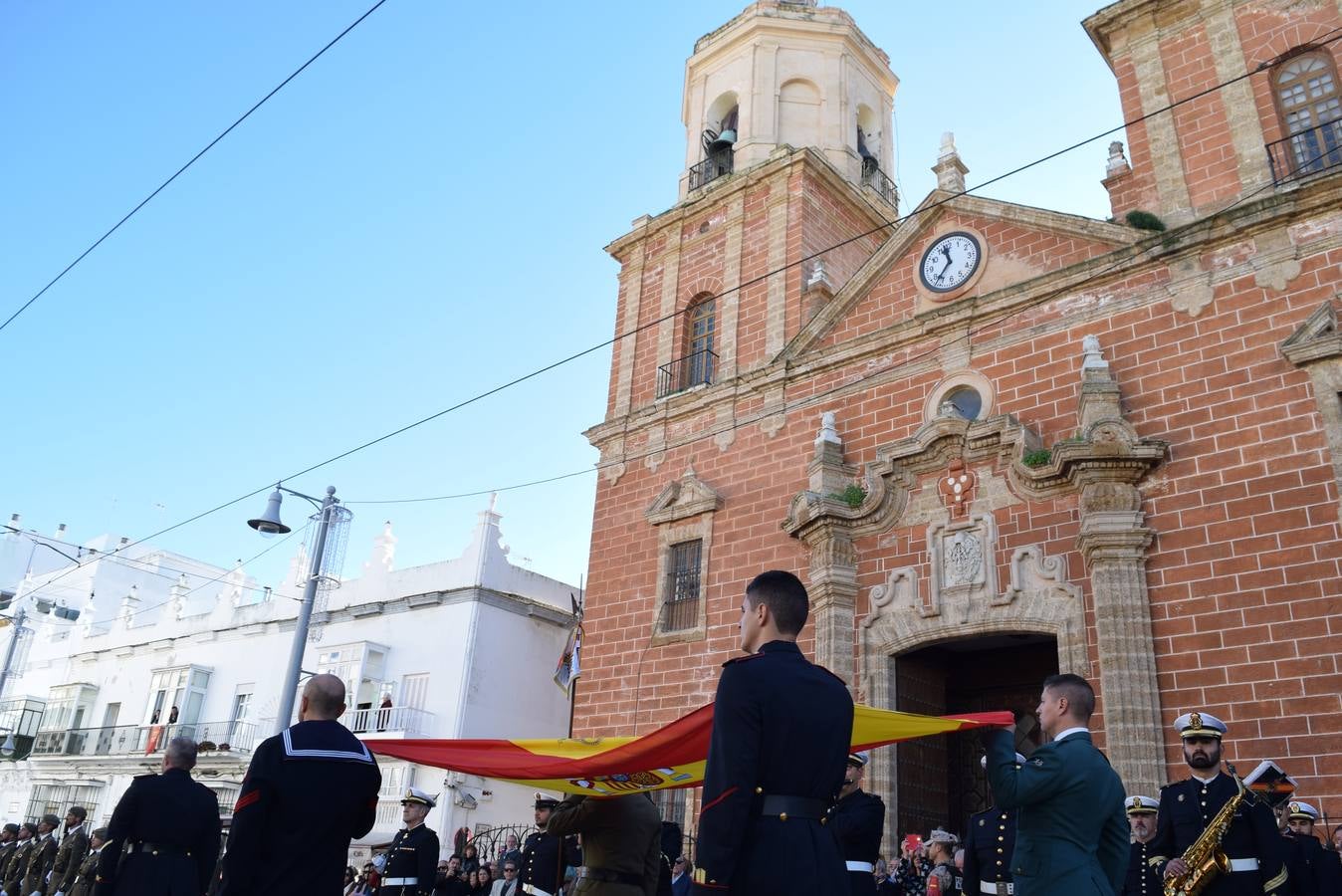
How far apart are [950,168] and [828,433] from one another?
4232 mm

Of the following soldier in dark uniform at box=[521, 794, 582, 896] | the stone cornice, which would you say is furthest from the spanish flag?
the stone cornice

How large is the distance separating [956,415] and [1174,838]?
7.36 meters

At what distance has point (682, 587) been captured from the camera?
15125mm

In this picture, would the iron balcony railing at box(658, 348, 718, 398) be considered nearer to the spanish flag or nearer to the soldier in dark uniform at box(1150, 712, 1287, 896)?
the spanish flag

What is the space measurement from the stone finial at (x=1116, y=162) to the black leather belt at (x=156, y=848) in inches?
478

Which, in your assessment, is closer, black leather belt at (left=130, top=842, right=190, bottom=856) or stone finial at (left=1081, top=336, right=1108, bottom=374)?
black leather belt at (left=130, top=842, right=190, bottom=856)

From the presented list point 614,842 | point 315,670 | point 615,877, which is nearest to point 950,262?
point 614,842

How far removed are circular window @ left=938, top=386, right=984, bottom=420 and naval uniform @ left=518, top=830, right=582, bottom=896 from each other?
24.2 feet

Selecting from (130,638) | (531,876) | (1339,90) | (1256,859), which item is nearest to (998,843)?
(1256,859)

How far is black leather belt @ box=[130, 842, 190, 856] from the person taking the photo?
6.10 meters

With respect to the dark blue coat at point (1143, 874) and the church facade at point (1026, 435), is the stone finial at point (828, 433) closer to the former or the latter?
the church facade at point (1026, 435)

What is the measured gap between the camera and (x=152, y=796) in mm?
6117

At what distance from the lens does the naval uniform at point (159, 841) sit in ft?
19.7

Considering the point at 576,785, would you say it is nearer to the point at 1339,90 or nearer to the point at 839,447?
the point at 839,447
